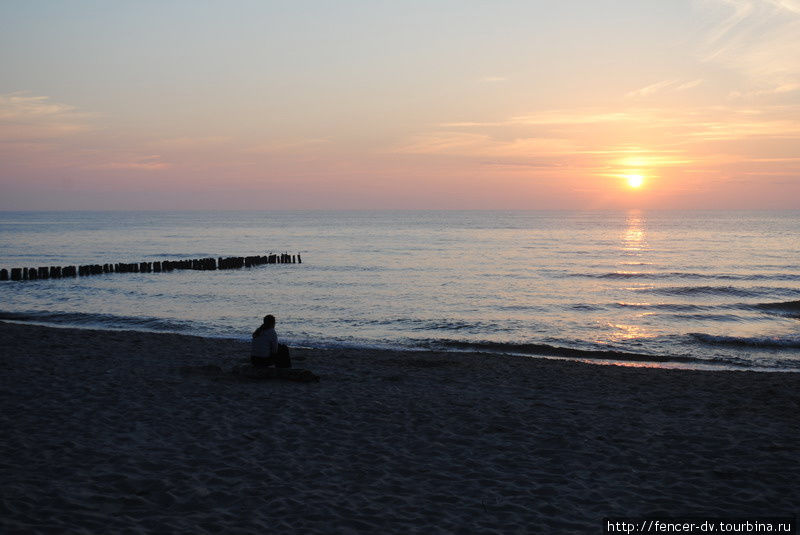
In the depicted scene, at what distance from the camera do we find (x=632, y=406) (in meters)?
11.7

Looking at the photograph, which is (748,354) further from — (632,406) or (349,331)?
(349,331)

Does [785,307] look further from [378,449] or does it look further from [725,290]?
[378,449]

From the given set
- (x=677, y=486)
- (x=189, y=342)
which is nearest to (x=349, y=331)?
(x=189, y=342)

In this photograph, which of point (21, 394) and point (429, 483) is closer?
point (429, 483)

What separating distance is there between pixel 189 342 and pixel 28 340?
4.10 metres

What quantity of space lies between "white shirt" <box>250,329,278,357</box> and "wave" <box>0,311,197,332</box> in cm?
1105

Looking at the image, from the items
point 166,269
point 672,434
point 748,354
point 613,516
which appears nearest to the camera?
point 613,516

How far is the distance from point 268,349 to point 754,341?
1701cm

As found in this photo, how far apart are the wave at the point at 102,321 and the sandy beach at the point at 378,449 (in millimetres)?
8666

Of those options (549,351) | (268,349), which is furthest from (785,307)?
(268,349)

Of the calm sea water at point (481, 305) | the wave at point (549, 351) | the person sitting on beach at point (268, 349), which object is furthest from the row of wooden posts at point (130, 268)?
the person sitting on beach at point (268, 349)

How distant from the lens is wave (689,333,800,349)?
21047 millimetres

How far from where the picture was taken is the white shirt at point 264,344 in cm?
1281

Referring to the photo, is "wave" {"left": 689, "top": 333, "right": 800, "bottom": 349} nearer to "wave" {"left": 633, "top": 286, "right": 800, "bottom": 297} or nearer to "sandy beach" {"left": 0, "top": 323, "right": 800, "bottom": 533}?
"sandy beach" {"left": 0, "top": 323, "right": 800, "bottom": 533}
